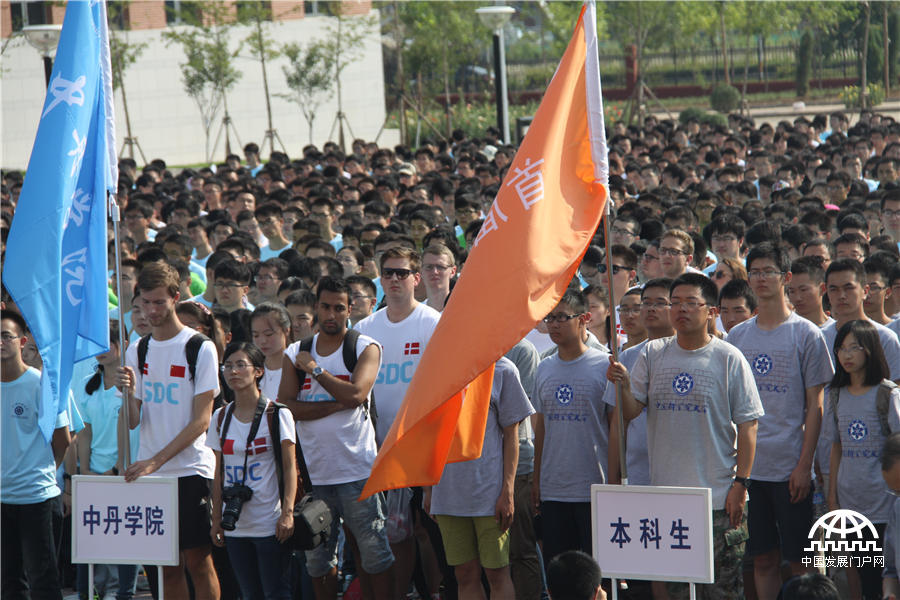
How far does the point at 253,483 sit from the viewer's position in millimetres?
6348

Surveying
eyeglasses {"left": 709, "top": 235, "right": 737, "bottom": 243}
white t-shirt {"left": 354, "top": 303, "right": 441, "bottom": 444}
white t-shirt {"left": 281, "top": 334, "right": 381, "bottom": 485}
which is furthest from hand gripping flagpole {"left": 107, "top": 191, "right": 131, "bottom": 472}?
eyeglasses {"left": 709, "top": 235, "right": 737, "bottom": 243}

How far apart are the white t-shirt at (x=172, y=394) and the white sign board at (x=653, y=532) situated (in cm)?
229

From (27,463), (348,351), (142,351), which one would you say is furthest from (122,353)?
(348,351)

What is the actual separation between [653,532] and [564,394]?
4.29 ft

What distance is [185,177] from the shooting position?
Answer: 21391 mm

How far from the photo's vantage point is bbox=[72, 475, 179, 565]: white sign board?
233 inches

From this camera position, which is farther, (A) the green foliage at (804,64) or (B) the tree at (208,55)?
(A) the green foliage at (804,64)

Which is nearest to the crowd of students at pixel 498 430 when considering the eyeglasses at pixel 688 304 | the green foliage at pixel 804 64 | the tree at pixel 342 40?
the eyeglasses at pixel 688 304

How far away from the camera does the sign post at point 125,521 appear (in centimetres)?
592

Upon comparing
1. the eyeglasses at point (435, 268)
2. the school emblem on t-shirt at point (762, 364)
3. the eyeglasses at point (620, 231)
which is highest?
the eyeglasses at point (435, 268)

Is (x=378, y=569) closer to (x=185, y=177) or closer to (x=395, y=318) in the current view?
(x=395, y=318)

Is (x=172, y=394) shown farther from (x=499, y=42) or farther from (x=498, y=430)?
(x=499, y=42)

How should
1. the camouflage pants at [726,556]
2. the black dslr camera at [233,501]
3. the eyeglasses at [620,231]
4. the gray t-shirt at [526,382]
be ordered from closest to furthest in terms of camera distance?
the camouflage pants at [726,556], the black dslr camera at [233,501], the gray t-shirt at [526,382], the eyeglasses at [620,231]

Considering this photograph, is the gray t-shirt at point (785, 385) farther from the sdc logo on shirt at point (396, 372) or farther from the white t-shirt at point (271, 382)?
the white t-shirt at point (271, 382)
